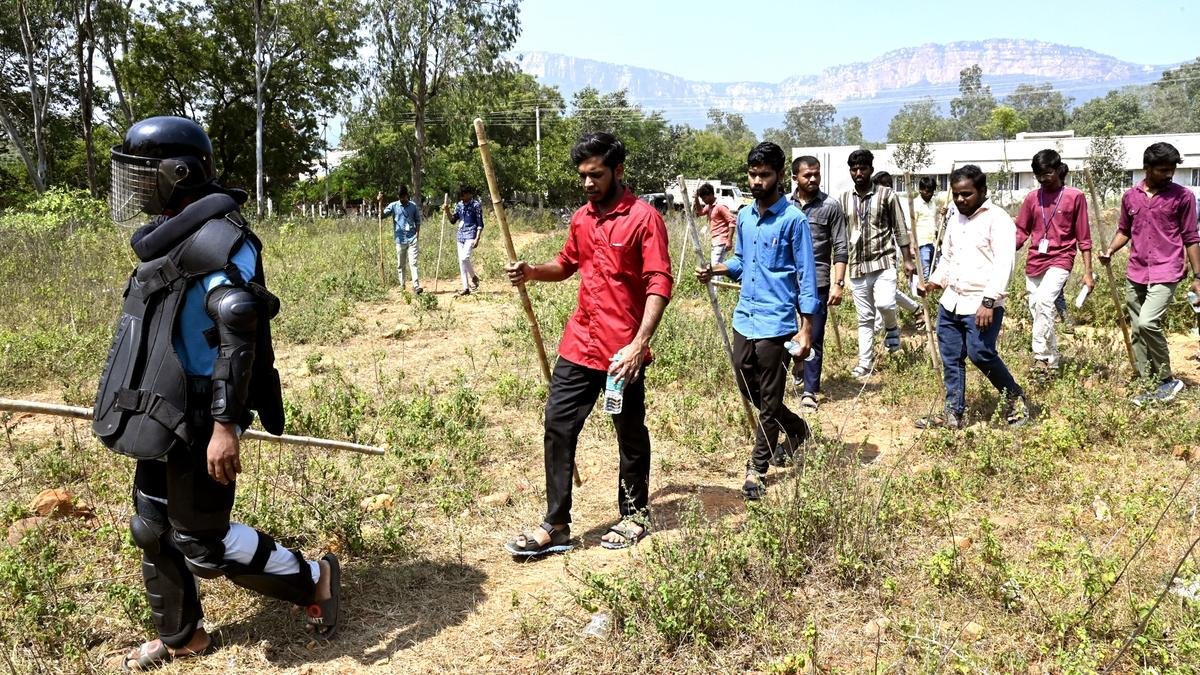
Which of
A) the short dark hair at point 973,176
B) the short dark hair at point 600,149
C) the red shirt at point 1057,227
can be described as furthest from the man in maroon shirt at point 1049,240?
the short dark hair at point 600,149

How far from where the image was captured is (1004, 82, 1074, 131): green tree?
10269 centimetres

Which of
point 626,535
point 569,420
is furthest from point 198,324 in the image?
point 626,535

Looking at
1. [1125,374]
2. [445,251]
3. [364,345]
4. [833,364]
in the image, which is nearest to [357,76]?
[445,251]

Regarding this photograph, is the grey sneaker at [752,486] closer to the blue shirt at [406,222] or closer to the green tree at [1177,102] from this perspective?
the blue shirt at [406,222]

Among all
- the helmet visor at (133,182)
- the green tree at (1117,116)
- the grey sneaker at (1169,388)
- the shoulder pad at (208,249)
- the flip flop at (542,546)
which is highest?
the green tree at (1117,116)

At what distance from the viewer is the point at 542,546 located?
3.80m

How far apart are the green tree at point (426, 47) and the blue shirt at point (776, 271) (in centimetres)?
2380

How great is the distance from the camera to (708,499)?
4.57m

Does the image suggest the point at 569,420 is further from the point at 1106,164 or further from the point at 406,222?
the point at 1106,164

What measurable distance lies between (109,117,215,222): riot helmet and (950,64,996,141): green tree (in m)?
141

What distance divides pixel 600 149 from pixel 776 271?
1458mm

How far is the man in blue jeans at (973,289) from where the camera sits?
5.00m

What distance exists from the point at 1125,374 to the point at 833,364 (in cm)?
219

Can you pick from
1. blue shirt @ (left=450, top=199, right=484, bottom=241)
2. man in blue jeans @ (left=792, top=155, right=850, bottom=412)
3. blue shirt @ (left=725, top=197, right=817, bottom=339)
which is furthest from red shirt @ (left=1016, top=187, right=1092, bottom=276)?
blue shirt @ (left=450, top=199, right=484, bottom=241)
